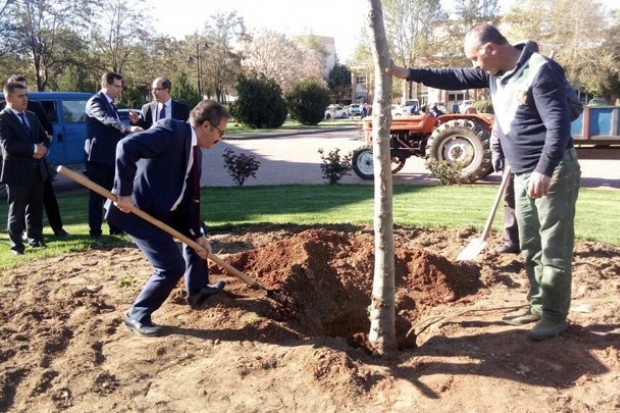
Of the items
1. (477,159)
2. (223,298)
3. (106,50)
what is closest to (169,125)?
(223,298)

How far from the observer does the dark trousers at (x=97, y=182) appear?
6883mm

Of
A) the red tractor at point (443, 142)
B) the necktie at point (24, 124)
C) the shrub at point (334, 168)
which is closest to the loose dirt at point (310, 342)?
the necktie at point (24, 124)

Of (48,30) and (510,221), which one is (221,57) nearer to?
(48,30)

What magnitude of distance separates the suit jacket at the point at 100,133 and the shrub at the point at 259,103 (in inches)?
Answer: 1123

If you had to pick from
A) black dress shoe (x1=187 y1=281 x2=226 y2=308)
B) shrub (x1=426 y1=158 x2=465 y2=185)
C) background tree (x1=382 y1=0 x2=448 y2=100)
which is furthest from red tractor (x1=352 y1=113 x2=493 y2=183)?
background tree (x1=382 y1=0 x2=448 y2=100)

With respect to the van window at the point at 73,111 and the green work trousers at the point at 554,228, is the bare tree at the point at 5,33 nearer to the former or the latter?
the van window at the point at 73,111

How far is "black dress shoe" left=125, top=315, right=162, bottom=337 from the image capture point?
13.3 ft

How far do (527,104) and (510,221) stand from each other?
2.60 metres

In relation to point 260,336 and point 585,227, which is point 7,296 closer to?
point 260,336

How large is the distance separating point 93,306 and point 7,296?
90 cm

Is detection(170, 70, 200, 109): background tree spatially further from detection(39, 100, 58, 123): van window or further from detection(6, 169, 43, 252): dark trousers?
detection(6, 169, 43, 252): dark trousers

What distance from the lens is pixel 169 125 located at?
3.86 meters

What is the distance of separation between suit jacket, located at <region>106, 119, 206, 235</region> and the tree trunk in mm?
1223

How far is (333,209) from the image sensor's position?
8.66 m
